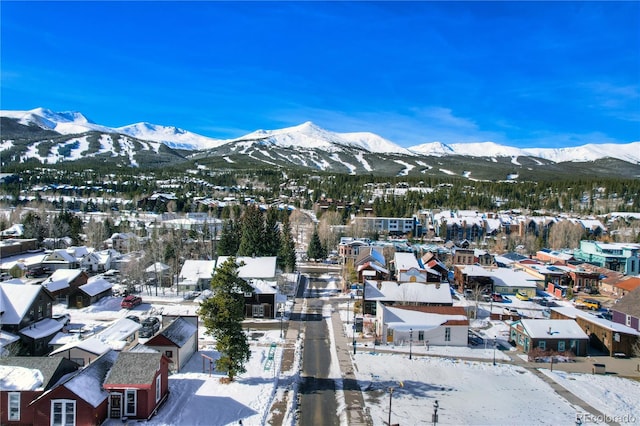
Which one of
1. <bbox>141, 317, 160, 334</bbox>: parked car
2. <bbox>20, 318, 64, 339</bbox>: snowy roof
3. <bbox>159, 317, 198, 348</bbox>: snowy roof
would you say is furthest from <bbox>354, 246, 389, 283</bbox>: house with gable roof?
<bbox>20, 318, 64, 339</bbox>: snowy roof

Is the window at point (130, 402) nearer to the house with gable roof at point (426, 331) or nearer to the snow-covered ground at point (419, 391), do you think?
the snow-covered ground at point (419, 391)

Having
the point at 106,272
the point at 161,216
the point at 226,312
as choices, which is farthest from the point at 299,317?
the point at 161,216

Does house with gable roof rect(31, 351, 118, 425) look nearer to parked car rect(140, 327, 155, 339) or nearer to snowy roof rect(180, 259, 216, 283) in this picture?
parked car rect(140, 327, 155, 339)

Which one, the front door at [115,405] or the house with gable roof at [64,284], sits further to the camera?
the house with gable roof at [64,284]

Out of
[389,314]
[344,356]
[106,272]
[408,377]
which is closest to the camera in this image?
[408,377]

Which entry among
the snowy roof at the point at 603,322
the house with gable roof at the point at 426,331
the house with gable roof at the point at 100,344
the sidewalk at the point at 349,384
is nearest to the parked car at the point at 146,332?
the house with gable roof at the point at 100,344

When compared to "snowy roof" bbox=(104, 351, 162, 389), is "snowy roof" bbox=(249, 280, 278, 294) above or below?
above

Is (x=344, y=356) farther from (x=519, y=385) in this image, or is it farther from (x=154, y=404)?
(x=154, y=404)

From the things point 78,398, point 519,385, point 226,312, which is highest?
point 226,312
